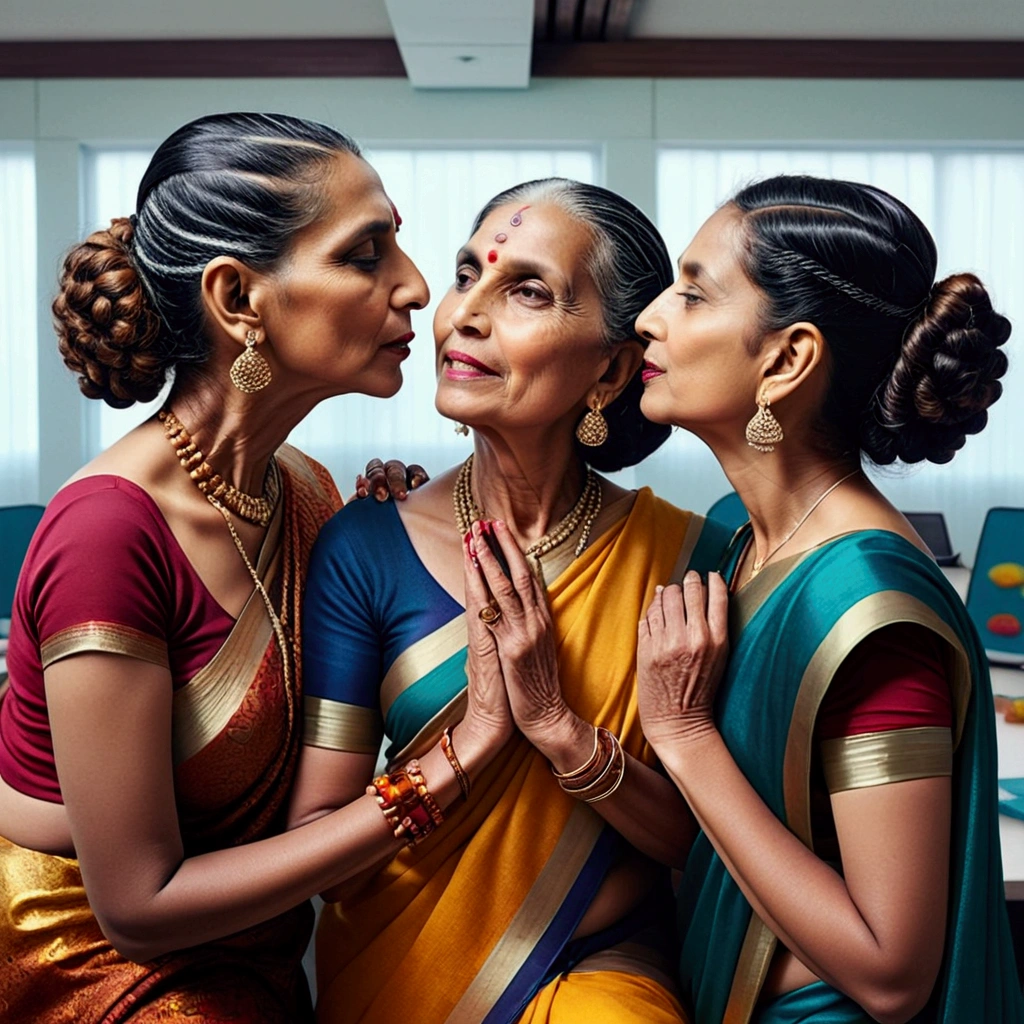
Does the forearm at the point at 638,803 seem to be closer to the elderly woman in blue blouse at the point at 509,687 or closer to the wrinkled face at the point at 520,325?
the elderly woman in blue blouse at the point at 509,687

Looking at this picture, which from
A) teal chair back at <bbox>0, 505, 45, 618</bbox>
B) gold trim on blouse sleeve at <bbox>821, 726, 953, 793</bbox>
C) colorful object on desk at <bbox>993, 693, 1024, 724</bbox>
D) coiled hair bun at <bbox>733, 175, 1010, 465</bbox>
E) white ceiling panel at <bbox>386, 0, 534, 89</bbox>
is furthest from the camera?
white ceiling panel at <bbox>386, 0, 534, 89</bbox>

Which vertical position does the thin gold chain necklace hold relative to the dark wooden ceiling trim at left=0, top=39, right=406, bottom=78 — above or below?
below

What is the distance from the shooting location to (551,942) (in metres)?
1.41

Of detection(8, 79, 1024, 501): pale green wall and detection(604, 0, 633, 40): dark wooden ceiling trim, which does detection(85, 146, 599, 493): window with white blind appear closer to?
detection(8, 79, 1024, 501): pale green wall

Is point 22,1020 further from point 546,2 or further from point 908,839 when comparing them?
point 546,2

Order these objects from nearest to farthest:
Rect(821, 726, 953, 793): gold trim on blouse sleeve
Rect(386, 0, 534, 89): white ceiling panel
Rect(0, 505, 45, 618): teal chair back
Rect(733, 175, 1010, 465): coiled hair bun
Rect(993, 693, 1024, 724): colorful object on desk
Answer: Rect(821, 726, 953, 793): gold trim on blouse sleeve → Rect(733, 175, 1010, 465): coiled hair bun → Rect(993, 693, 1024, 724): colorful object on desk → Rect(0, 505, 45, 618): teal chair back → Rect(386, 0, 534, 89): white ceiling panel

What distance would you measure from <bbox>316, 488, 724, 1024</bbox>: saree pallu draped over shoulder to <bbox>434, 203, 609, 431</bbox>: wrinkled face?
0.25m

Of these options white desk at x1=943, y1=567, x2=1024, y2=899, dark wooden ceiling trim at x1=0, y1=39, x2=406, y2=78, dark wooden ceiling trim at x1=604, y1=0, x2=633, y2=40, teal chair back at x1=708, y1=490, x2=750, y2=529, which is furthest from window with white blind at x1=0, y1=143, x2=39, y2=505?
white desk at x1=943, y1=567, x2=1024, y2=899

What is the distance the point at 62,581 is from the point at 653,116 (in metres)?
Result: 6.29

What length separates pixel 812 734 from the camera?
1221 millimetres

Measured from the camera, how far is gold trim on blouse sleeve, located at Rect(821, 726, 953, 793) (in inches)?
46.1

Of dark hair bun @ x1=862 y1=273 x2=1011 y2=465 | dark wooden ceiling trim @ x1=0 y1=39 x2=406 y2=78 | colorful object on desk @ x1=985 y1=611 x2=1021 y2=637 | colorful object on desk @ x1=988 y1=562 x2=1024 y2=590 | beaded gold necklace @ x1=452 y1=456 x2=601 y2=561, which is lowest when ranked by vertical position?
colorful object on desk @ x1=985 y1=611 x2=1021 y2=637

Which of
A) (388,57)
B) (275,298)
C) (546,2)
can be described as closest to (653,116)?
(546,2)

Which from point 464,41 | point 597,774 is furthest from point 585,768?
point 464,41
